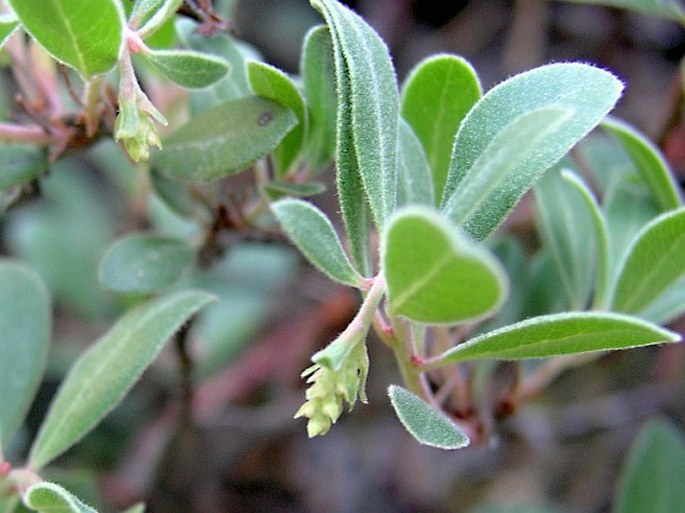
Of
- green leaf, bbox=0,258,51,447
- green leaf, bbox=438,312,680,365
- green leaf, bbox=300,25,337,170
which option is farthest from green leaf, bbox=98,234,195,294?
green leaf, bbox=438,312,680,365

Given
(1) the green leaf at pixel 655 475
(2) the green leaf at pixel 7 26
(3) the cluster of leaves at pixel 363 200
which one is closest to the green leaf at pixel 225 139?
(3) the cluster of leaves at pixel 363 200

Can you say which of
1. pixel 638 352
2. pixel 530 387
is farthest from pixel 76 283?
pixel 638 352

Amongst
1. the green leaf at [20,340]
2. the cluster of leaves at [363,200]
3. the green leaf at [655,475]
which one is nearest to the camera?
the cluster of leaves at [363,200]

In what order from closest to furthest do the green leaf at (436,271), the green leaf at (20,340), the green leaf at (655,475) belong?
the green leaf at (436,271) → the green leaf at (20,340) → the green leaf at (655,475)

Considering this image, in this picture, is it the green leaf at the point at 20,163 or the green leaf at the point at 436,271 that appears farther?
the green leaf at the point at 20,163

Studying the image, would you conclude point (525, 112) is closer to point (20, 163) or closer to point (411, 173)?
point (411, 173)

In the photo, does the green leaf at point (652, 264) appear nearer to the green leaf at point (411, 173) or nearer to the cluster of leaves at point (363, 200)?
the cluster of leaves at point (363, 200)

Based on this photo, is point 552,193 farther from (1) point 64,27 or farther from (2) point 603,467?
(2) point 603,467
